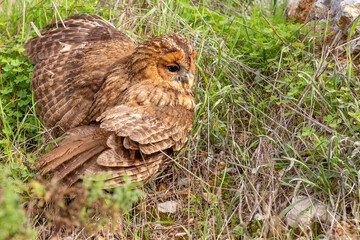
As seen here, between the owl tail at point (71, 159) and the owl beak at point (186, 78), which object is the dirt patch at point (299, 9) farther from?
the owl tail at point (71, 159)

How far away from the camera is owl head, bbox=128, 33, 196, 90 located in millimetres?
3082

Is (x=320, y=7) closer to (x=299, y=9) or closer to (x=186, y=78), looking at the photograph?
(x=299, y=9)

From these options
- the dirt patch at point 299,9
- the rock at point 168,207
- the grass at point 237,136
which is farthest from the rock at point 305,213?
the dirt patch at point 299,9

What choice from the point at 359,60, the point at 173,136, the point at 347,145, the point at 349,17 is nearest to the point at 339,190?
the point at 347,145

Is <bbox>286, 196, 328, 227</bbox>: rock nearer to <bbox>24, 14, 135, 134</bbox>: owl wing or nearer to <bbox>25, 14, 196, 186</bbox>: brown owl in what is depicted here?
<bbox>25, 14, 196, 186</bbox>: brown owl

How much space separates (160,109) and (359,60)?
189cm

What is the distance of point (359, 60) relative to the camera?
3.63 meters

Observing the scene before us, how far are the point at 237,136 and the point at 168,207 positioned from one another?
0.86 m

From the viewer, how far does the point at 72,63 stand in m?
3.54

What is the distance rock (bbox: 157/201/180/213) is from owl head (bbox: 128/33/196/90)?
889mm

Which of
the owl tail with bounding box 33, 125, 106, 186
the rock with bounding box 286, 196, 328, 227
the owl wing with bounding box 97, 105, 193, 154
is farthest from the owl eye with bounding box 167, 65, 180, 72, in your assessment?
the rock with bounding box 286, 196, 328, 227

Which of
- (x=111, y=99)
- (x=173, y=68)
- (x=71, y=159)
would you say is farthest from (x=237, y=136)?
(x=71, y=159)

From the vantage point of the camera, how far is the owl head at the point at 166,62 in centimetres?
308

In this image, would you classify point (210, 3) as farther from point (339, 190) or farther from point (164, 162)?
point (339, 190)
